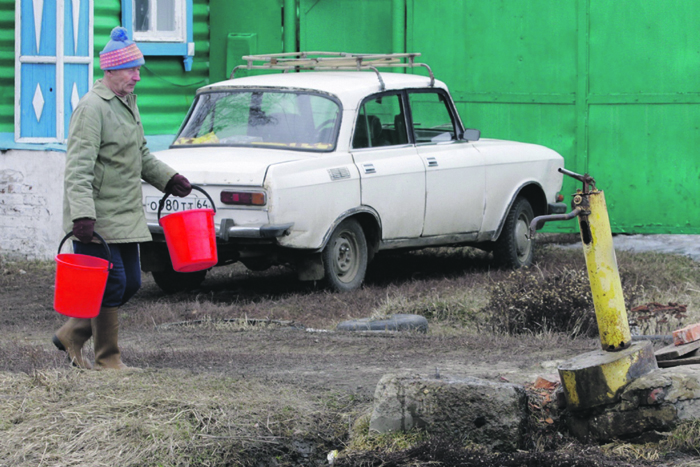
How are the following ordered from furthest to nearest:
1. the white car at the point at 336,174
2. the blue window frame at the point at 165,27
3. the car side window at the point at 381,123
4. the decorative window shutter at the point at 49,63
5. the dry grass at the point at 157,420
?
1. the blue window frame at the point at 165,27
2. the decorative window shutter at the point at 49,63
3. the car side window at the point at 381,123
4. the white car at the point at 336,174
5. the dry grass at the point at 157,420

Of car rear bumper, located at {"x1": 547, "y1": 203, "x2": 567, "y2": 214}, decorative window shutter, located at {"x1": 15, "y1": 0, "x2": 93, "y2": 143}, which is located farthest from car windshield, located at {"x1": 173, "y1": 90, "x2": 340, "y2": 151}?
car rear bumper, located at {"x1": 547, "y1": 203, "x2": 567, "y2": 214}

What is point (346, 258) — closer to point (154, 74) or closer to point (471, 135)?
point (471, 135)

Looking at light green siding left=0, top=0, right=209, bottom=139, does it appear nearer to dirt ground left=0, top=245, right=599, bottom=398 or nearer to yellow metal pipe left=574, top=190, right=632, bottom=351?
dirt ground left=0, top=245, right=599, bottom=398

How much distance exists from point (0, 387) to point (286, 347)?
6.07ft

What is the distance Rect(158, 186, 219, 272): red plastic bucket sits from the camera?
5.88 m

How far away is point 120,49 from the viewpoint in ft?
17.4

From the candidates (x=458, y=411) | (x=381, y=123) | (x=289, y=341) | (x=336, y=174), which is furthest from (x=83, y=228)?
(x=381, y=123)

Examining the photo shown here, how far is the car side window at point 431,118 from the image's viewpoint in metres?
8.98

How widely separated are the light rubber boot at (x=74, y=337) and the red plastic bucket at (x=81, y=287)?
0.20 metres

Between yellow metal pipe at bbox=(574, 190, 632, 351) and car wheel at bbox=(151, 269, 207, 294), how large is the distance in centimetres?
451

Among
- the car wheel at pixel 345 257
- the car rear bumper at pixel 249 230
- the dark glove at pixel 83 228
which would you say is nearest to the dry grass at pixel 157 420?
the dark glove at pixel 83 228

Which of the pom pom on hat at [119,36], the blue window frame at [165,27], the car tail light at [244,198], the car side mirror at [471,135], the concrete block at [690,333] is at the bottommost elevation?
the concrete block at [690,333]

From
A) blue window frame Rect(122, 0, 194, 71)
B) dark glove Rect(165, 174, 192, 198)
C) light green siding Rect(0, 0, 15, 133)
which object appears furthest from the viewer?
blue window frame Rect(122, 0, 194, 71)

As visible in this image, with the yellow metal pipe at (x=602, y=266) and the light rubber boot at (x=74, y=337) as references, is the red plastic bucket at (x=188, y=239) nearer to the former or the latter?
the light rubber boot at (x=74, y=337)
